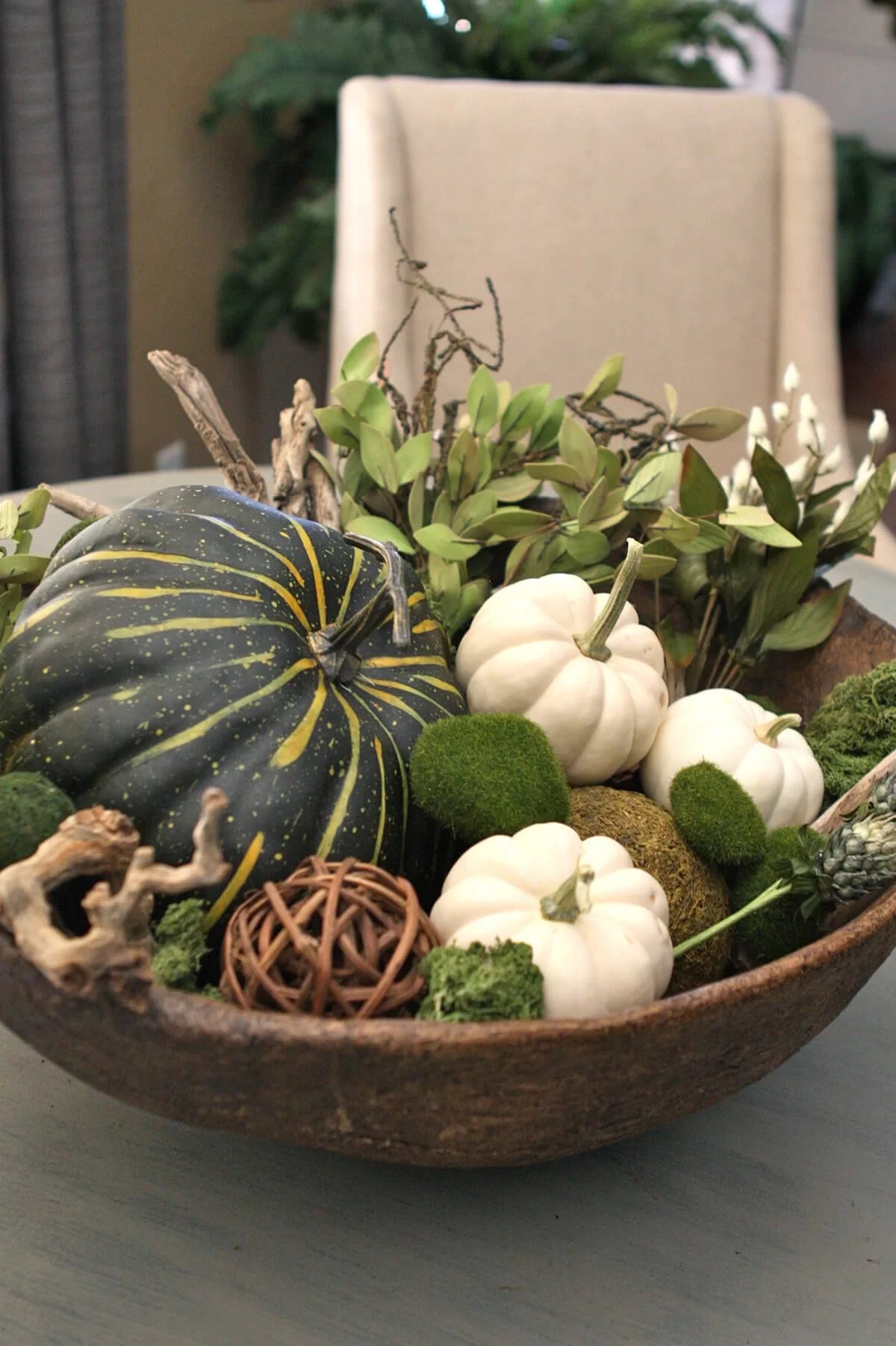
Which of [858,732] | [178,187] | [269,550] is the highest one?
[269,550]

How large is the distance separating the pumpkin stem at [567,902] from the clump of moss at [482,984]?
35mm

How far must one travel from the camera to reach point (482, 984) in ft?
1.64

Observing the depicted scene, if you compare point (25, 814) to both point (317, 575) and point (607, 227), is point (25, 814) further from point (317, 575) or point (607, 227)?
point (607, 227)

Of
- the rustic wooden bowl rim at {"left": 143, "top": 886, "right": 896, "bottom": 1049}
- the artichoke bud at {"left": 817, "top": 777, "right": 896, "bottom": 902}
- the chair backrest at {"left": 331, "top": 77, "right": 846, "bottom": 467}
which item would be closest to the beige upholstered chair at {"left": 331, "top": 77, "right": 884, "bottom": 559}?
the chair backrest at {"left": 331, "top": 77, "right": 846, "bottom": 467}

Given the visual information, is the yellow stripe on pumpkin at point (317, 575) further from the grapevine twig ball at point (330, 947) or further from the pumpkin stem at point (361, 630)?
the grapevine twig ball at point (330, 947)

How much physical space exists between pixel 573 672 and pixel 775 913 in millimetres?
171

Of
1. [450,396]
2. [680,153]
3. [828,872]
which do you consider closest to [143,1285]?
[828,872]

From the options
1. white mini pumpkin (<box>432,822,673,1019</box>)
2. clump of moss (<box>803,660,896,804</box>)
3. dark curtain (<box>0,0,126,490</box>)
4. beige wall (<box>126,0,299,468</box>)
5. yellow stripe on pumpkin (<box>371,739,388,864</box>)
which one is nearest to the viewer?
white mini pumpkin (<box>432,822,673,1019</box>)

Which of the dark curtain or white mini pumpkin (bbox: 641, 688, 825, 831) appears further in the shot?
the dark curtain

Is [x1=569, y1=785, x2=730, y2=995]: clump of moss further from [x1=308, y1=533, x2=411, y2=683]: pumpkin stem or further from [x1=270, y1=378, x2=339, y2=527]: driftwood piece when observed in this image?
[x1=270, y1=378, x2=339, y2=527]: driftwood piece

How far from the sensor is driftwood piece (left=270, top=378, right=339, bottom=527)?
909 mm

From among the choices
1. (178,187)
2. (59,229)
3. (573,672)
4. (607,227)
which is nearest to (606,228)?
(607,227)

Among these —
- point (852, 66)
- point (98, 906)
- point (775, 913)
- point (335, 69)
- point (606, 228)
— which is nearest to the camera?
point (98, 906)

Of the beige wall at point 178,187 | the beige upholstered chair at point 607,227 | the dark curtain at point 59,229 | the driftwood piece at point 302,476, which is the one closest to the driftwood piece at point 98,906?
the driftwood piece at point 302,476
